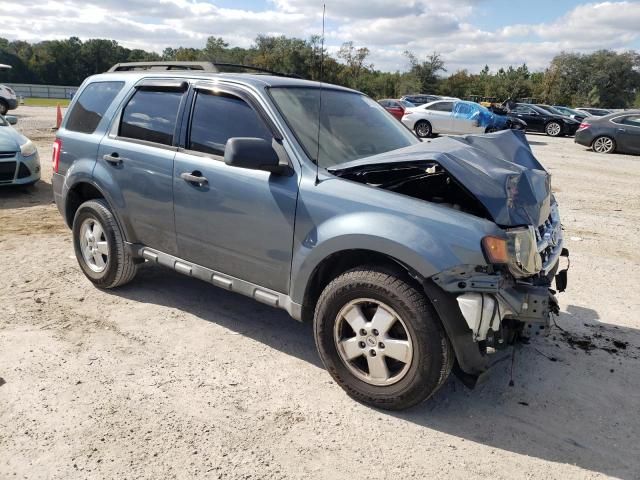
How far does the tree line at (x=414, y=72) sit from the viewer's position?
5356 cm

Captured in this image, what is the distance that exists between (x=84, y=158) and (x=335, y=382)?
3009mm

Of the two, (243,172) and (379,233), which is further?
(243,172)

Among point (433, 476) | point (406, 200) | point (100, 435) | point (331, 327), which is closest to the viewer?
point (433, 476)

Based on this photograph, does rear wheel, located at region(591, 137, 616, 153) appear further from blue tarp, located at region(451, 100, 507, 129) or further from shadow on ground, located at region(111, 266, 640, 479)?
shadow on ground, located at region(111, 266, 640, 479)

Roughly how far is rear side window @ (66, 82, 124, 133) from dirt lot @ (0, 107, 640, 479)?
1.46m

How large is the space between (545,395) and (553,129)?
977 inches

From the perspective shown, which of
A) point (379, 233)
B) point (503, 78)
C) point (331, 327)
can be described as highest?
point (503, 78)

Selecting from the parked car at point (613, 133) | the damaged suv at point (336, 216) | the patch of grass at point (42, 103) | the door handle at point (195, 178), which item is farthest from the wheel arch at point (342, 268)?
the patch of grass at point (42, 103)

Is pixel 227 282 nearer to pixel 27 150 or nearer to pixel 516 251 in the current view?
pixel 516 251

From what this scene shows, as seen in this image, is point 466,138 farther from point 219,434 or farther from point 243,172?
point 219,434

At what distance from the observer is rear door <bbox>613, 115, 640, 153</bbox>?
55.9 ft

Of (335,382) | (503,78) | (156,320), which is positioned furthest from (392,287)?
(503,78)

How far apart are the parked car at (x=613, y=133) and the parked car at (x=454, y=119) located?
10.3ft

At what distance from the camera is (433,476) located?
269cm
